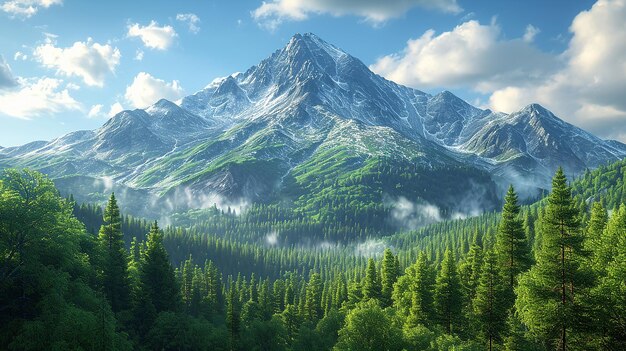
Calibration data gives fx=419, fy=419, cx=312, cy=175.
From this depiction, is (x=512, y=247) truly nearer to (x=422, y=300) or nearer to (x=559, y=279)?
(x=422, y=300)

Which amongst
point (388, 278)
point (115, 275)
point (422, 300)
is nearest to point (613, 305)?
point (422, 300)

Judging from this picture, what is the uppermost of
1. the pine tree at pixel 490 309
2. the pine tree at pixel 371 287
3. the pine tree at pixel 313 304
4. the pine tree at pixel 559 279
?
the pine tree at pixel 559 279

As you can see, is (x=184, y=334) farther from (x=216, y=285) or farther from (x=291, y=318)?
(x=216, y=285)

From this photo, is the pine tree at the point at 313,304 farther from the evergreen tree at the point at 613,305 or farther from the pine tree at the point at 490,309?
the evergreen tree at the point at 613,305

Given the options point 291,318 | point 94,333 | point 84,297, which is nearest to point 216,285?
point 291,318

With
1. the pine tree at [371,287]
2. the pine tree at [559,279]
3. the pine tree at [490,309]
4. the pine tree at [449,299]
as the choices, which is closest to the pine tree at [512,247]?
the pine tree at [490,309]
